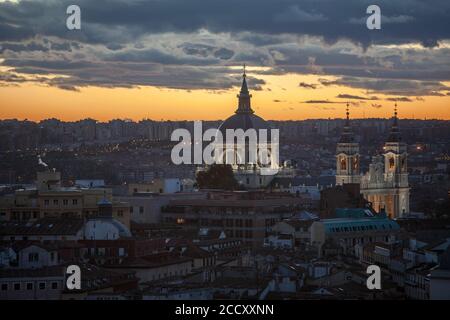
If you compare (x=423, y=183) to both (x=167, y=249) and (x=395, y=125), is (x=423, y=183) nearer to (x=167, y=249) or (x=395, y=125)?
(x=395, y=125)

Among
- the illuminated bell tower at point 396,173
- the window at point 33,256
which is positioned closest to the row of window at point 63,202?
the window at point 33,256

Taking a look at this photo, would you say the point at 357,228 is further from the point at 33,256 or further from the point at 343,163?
the point at 343,163

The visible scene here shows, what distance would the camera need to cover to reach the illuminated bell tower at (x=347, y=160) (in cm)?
10069

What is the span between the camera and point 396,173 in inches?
4045

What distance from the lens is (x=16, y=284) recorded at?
39.9 metres

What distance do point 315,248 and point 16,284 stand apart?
1911cm

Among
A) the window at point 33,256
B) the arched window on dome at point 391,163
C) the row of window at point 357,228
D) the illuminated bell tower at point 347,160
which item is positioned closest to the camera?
the window at point 33,256

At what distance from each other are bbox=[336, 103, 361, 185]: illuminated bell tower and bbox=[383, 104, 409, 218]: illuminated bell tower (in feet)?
5.70

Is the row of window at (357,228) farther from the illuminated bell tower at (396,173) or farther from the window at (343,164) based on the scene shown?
the window at (343,164)

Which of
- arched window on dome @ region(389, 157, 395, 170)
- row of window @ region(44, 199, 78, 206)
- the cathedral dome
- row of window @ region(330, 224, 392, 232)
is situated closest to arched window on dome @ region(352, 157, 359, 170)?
arched window on dome @ region(389, 157, 395, 170)

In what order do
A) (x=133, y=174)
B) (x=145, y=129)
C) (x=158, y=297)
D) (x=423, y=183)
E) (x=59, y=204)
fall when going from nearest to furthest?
(x=158, y=297) < (x=59, y=204) < (x=423, y=183) < (x=133, y=174) < (x=145, y=129)

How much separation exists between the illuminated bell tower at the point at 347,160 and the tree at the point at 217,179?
35.8 ft

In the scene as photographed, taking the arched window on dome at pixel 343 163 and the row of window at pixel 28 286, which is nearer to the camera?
the row of window at pixel 28 286
